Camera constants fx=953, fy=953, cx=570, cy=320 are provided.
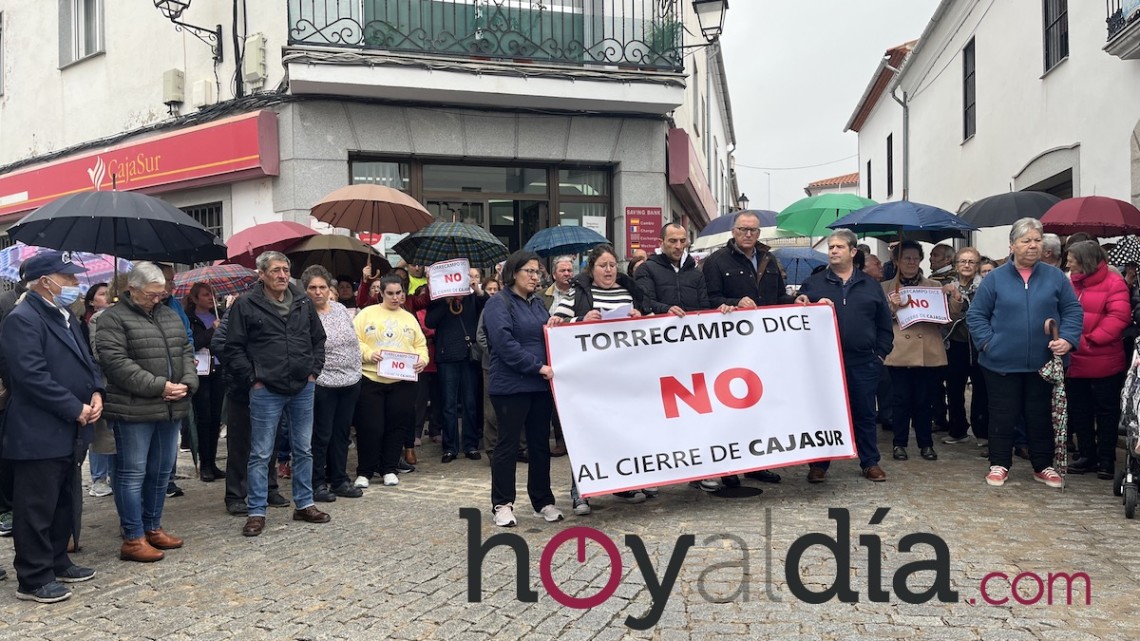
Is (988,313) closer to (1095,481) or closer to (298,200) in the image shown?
(1095,481)

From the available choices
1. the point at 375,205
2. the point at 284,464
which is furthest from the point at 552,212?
the point at 284,464

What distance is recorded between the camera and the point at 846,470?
7645 mm

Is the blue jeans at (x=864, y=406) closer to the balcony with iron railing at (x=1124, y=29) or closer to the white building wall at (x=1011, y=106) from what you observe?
the balcony with iron railing at (x=1124, y=29)

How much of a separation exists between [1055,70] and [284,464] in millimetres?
12642

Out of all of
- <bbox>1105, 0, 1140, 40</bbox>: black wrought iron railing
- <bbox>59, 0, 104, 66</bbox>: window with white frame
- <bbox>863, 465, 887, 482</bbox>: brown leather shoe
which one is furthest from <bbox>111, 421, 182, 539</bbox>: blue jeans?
<bbox>59, 0, 104, 66</bbox>: window with white frame

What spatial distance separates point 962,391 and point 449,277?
16.5ft

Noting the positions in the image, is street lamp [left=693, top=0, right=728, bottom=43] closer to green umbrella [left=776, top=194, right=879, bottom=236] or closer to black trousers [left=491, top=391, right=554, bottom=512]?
green umbrella [left=776, top=194, right=879, bottom=236]

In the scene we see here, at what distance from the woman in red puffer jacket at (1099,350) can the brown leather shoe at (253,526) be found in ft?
19.3

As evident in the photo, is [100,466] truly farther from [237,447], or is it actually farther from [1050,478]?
[1050,478]

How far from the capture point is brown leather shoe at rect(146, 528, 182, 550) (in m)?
5.92

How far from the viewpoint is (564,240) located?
10734 millimetres

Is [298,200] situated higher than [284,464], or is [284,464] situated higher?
[298,200]

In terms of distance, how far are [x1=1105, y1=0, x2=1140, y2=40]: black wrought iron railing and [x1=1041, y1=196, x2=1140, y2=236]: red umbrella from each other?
3124mm

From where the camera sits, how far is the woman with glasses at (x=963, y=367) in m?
8.67
